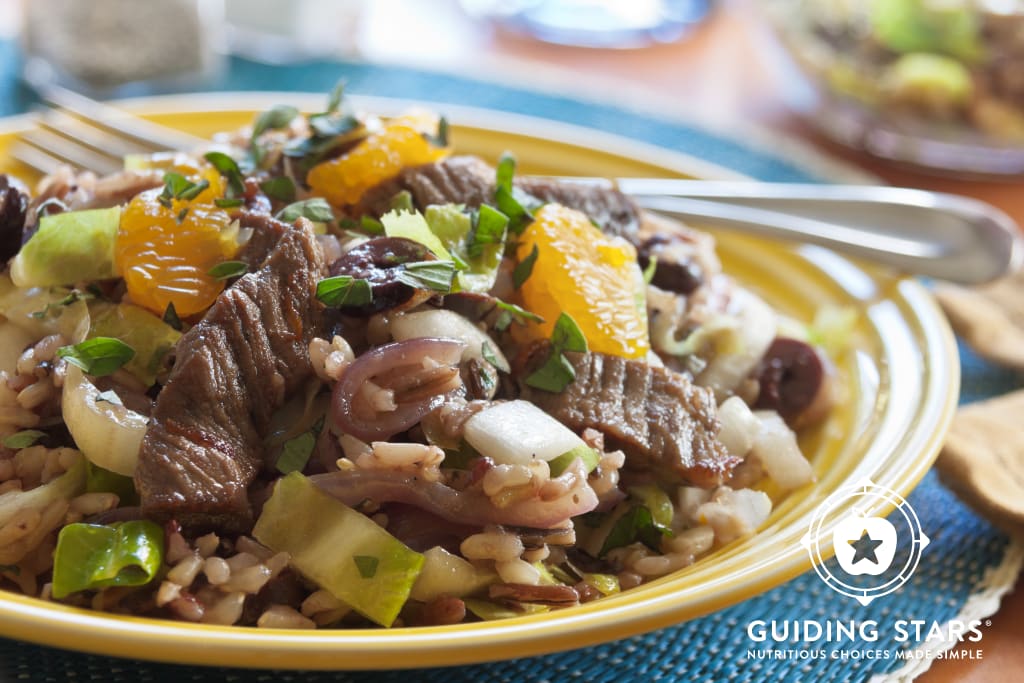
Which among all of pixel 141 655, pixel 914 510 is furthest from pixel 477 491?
pixel 914 510

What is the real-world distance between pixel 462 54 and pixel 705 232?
10.6ft

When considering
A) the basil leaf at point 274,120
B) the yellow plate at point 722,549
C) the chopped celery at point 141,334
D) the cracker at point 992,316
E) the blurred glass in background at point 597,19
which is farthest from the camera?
the blurred glass in background at point 597,19

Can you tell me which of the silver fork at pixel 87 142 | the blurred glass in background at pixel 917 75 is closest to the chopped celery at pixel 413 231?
the silver fork at pixel 87 142

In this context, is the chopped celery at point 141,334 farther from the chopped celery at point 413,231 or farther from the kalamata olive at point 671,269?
the kalamata olive at point 671,269

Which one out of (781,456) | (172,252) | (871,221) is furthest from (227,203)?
(871,221)

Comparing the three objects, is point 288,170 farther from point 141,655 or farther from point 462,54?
point 462,54

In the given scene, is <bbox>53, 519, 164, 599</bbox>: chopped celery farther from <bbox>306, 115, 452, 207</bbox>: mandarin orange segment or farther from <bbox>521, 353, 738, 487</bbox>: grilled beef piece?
<bbox>306, 115, 452, 207</bbox>: mandarin orange segment

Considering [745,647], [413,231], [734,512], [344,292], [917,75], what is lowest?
[745,647]

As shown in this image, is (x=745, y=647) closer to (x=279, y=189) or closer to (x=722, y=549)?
(x=722, y=549)

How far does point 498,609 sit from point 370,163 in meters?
1.40

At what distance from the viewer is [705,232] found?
170 inches

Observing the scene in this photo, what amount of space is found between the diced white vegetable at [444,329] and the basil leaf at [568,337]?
15cm

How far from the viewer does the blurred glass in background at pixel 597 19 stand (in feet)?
24.3

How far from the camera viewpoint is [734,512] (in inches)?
112
